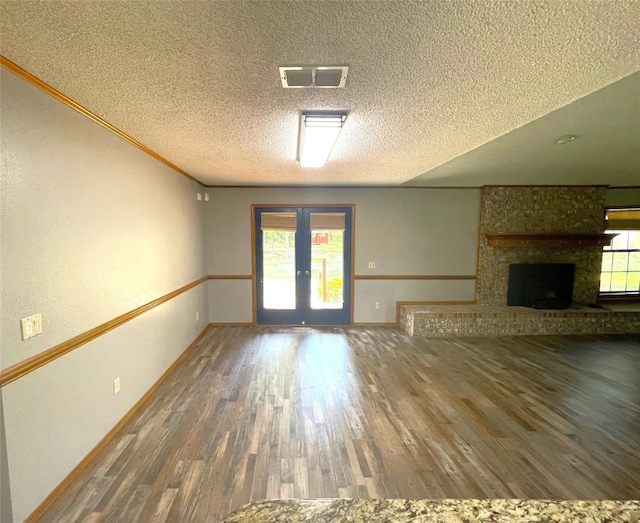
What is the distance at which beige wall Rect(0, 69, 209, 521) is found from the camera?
1.44 meters

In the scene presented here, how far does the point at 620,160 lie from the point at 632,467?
11.1ft

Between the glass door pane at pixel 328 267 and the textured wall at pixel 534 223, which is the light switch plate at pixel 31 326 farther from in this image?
the textured wall at pixel 534 223

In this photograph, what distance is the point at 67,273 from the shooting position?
177cm

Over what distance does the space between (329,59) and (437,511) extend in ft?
5.52

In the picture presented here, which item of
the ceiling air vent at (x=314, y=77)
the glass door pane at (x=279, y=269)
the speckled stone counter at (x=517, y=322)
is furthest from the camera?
the glass door pane at (x=279, y=269)

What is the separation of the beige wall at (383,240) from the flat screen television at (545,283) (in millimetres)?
825

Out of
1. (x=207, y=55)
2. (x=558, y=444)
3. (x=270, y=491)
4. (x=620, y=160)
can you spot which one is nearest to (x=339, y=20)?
(x=207, y=55)

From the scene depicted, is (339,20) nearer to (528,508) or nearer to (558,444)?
(528,508)

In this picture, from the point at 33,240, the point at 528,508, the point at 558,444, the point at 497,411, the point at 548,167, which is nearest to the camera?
the point at 528,508

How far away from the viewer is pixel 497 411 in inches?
101

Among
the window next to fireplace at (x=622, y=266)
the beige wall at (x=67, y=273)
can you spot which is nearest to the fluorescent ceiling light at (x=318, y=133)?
the beige wall at (x=67, y=273)

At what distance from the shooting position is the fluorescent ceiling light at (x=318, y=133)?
1.89 meters

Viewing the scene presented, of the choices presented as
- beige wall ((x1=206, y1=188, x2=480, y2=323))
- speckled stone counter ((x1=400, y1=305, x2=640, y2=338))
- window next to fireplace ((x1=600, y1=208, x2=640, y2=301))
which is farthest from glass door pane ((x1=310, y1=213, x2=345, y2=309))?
window next to fireplace ((x1=600, y1=208, x2=640, y2=301))

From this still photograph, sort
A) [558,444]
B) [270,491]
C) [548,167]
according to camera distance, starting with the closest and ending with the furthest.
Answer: [270,491]
[558,444]
[548,167]
